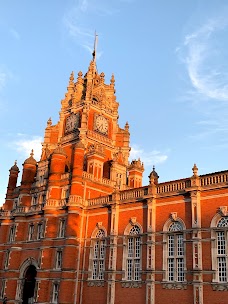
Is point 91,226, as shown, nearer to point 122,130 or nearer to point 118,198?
point 118,198

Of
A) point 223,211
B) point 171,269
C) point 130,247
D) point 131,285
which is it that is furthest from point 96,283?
point 223,211

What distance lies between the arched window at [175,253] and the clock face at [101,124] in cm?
2329

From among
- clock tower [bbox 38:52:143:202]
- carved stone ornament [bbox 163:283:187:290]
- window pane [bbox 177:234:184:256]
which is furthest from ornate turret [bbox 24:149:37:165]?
carved stone ornament [bbox 163:283:187:290]

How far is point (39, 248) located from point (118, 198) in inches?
487

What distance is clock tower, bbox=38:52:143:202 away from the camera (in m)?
41.9

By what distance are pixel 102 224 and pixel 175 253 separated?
992 cm

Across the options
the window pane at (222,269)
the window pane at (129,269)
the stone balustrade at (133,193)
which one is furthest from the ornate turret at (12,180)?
the window pane at (222,269)

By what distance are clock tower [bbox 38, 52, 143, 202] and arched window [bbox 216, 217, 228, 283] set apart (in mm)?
15309

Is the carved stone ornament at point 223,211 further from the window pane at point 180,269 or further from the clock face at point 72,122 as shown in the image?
the clock face at point 72,122

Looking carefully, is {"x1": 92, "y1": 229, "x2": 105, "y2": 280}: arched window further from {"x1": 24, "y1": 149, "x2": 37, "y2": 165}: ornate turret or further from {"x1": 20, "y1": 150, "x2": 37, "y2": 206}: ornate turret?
{"x1": 24, "y1": 149, "x2": 37, "y2": 165}: ornate turret

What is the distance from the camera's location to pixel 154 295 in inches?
1171

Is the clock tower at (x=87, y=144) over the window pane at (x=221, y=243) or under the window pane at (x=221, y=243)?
over

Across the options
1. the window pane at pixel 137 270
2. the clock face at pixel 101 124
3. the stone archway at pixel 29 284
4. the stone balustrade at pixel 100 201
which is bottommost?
the stone archway at pixel 29 284

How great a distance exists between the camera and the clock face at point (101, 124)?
50594 mm
